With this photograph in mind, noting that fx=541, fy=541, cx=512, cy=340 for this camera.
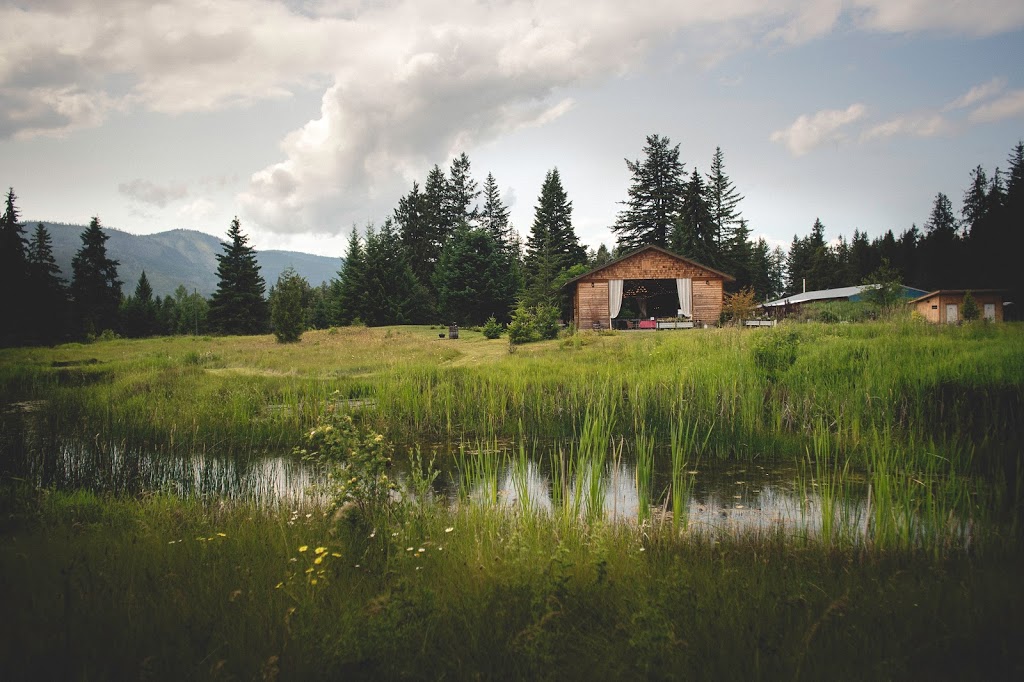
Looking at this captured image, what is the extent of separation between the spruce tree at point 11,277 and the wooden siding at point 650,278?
83.7ft

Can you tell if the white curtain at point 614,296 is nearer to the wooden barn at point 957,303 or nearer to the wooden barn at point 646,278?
the wooden barn at point 646,278

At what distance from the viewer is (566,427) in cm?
1016

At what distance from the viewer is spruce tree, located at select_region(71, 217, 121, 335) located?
157 ft

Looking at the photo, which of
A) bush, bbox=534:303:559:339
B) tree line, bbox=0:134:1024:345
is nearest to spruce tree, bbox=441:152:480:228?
tree line, bbox=0:134:1024:345

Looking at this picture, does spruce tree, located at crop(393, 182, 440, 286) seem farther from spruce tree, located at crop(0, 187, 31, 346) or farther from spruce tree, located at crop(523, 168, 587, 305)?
spruce tree, located at crop(0, 187, 31, 346)

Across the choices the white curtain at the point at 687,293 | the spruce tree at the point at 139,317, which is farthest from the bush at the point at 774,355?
the spruce tree at the point at 139,317

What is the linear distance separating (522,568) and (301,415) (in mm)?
7923

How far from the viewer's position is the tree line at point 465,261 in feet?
140

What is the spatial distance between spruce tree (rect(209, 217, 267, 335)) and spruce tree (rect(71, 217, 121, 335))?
27.7 feet

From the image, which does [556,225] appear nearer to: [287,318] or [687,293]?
[687,293]

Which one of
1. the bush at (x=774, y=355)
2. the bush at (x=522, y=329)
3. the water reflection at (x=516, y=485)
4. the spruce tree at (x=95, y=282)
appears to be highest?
the spruce tree at (x=95, y=282)

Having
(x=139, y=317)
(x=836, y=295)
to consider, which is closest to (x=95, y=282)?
(x=139, y=317)

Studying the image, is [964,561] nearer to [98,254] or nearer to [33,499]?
[33,499]

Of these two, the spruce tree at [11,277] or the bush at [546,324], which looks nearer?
the spruce tree at [11,277]
